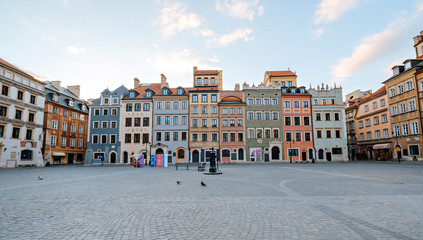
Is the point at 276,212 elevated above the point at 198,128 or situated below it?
below

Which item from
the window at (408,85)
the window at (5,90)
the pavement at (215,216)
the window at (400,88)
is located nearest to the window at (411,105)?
the window at (408,85)

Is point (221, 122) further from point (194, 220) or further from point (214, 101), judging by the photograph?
point (194, 220)

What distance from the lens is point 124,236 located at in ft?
16.5

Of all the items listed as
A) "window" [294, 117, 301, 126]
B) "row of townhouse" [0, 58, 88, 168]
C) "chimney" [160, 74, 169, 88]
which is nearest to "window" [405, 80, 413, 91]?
"window" [294, 117, 301, 126]

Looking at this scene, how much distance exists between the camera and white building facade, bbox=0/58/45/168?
103ft

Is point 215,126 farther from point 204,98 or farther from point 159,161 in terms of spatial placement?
point 159,161

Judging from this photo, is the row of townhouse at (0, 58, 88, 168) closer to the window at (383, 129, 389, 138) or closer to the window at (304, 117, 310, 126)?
the window at (304, 117, 310, 126)

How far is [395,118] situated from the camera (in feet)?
129

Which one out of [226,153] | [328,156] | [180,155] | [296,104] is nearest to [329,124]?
[328,156]

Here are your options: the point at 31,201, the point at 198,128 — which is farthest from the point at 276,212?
the point at 198,128

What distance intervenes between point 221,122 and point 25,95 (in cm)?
3232

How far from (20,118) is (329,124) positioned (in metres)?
53.4

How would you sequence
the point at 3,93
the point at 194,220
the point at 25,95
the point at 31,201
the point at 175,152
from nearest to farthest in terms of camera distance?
the point at 194,220, the point at 31,201, the point at 3,93, the point at 25,95, the point at 175,152

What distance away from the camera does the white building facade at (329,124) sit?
148ft
